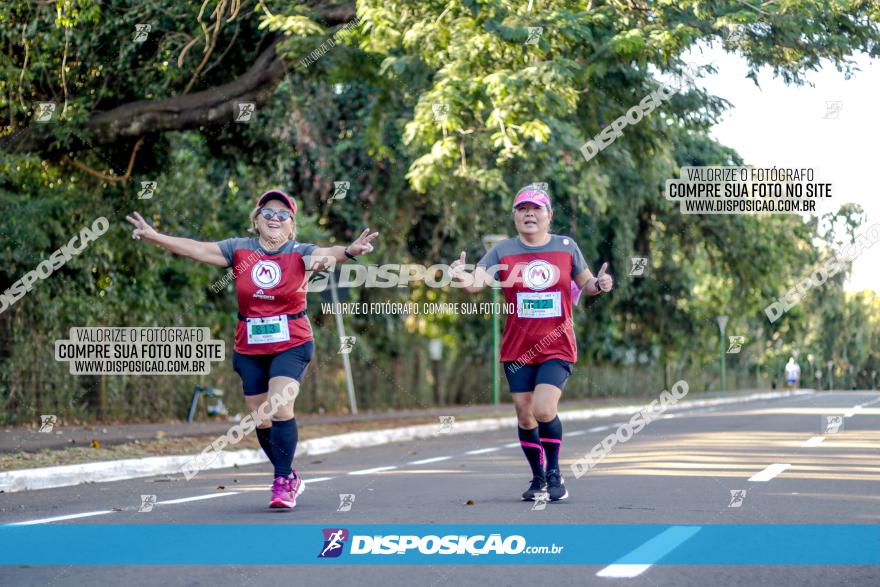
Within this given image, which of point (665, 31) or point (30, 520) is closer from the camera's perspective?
point (30, 520)

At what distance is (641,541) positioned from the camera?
700 centimetres

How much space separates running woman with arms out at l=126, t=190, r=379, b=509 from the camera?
28.5 ft

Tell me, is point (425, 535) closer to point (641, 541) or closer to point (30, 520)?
point (641, 541)

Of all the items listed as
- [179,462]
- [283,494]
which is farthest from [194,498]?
[179,462]

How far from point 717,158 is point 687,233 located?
367 cm

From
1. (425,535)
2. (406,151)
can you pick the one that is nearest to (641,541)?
(425,535)

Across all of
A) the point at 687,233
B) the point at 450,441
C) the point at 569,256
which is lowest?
the point at 450,441

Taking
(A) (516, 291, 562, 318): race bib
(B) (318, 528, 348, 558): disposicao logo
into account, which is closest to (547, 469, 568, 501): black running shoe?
(A) (516, 291, 562, 318): race bib

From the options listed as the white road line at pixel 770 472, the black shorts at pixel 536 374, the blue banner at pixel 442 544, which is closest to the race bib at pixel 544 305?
the black shorts at pixel 536 374

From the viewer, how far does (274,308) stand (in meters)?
8.69

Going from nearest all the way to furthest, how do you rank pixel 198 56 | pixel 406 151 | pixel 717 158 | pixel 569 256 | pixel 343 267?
pixel 569 256 < pixel 198 56 < pixel 406 151 < pixel 343 267 < pixel 717 158

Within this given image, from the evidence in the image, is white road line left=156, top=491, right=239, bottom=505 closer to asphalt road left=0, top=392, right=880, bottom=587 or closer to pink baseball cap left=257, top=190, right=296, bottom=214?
asphalt road left=0, top=392, right=880, bottom=587

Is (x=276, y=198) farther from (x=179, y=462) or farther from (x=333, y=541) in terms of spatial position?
(x=179, y=462)

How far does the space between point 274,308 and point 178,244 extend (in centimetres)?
76
